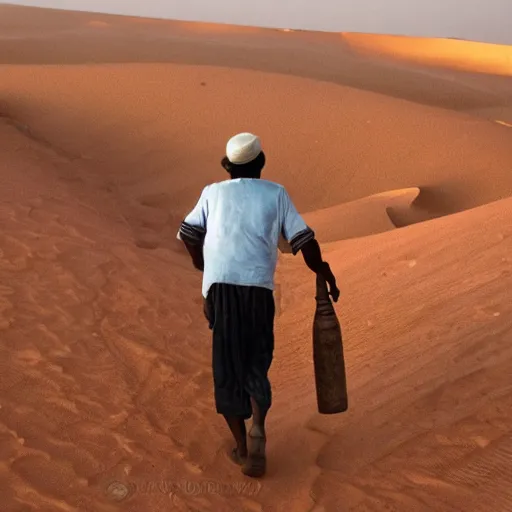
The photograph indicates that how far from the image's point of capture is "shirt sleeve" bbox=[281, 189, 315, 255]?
350 cm

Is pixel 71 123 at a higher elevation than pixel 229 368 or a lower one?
higher

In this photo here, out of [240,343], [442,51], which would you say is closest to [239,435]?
[240,343]

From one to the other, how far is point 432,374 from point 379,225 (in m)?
4.86

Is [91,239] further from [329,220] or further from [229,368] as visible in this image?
[229,368]

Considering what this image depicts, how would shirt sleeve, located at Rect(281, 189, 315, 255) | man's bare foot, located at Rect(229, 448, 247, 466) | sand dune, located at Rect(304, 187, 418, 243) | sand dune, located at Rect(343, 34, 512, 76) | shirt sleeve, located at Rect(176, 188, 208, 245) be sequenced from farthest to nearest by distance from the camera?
sand dune, located at Rect(343, 34, 512, 76) < sand dune, located at Rect(304, 187, 418, 243) < man's bare foot, located at Rect(229, 448, 247, 466) < shirt sleeve, located at Rect(176, 188, 208, 245) < shirt sleeve, located at Rect(281, 189, 315, 255)

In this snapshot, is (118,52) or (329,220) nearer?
(329,220)

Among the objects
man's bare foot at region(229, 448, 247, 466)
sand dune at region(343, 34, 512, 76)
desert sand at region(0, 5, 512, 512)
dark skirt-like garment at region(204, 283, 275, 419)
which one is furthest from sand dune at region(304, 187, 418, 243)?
sand dune at region(343, 34, 512, 76)

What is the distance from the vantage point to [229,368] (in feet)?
11.9

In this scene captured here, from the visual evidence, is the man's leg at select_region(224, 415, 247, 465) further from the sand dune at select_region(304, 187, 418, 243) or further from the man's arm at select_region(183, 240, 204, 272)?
the sand dune at select_region(304, 187, 418, 243)

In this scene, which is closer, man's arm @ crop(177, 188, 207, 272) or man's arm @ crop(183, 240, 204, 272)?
man's arm @ crop(177, 188, 207, 272)

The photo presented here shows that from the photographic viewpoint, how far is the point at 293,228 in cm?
352

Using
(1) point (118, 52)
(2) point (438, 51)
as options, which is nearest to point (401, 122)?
(1) point (118, 52)

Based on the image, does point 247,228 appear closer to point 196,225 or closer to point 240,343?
point 196,225

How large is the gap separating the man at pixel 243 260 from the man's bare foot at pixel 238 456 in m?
0.14
